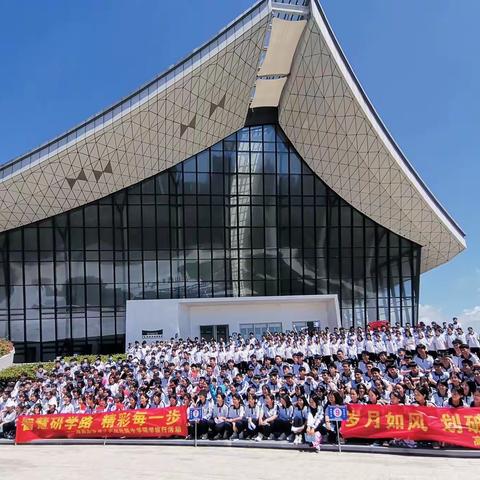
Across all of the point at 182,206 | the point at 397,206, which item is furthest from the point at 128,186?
the point at 397,206

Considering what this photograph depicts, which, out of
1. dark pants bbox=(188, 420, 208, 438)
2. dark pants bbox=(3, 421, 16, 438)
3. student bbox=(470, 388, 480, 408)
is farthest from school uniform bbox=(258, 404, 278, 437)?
dark pants bbox=(3, 421, 16, 438)

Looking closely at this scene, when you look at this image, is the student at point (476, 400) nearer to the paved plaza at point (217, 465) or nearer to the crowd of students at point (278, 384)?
the crowd of students at point (278, 384)

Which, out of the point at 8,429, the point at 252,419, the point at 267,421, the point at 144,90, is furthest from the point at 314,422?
the point at 144,90

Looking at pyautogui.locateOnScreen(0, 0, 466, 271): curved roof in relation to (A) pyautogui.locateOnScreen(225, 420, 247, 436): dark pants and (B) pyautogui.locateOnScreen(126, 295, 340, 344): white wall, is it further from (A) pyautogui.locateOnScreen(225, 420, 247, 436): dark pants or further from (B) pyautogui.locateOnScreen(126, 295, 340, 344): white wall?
(A) pyautogui.locateOnScreen(225, 420, 247, 436): dark pants

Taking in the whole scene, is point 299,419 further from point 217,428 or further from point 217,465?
point 217,465

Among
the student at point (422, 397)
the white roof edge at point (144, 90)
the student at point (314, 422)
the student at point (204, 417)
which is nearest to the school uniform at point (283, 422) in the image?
the student at point (314, 422)

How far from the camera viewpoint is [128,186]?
2980 cm

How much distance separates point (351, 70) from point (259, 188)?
966 cm

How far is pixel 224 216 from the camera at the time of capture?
30.9m

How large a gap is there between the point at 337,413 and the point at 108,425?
547cm

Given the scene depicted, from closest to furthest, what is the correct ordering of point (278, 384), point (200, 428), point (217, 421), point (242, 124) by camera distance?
point (217, 421)
point (200, 428)
point (278, 384)
point (242, 124)

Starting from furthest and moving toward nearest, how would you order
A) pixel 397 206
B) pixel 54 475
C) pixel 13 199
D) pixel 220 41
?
pixel 397 206 < pixel 13 199 < pixel 220 41 < pixel 54 475

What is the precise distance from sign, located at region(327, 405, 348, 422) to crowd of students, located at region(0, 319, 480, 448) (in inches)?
14.3

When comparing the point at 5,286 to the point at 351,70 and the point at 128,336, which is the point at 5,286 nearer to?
the point at 128,336
